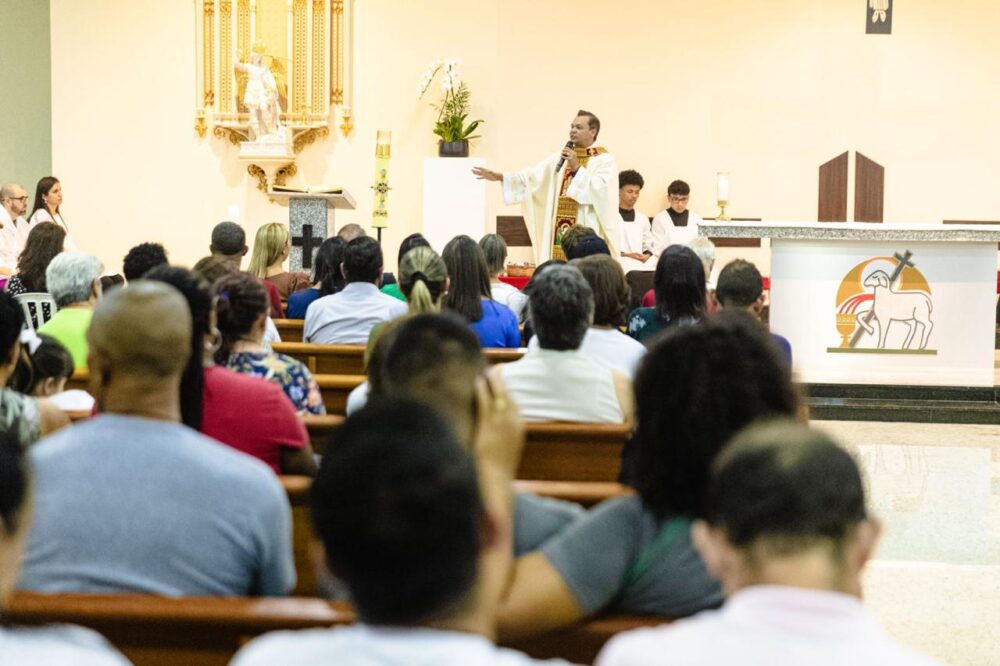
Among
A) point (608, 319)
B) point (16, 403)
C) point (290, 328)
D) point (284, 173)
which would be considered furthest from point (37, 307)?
point (284, 173)

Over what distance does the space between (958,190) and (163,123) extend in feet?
24.2

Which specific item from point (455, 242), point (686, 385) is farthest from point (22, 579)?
point (455, 242)

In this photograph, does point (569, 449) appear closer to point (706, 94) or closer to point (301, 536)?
point (301, 536)

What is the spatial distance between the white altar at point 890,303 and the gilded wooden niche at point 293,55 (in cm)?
557

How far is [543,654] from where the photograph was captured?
1885 millimetres

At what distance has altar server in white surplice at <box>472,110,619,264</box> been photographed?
9273mm

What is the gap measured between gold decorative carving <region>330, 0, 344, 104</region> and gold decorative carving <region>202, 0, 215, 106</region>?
3.67 ft

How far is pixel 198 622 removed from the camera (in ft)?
5.96

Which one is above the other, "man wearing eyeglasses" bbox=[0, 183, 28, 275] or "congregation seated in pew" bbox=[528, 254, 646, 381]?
"man wearing eyeglasses" bbox=[0, 183, 28, 275]

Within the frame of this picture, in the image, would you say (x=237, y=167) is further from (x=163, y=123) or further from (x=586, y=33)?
(x=586, y=33)

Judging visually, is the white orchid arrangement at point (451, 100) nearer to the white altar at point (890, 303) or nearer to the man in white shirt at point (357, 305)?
the white altar at point (890, 303)

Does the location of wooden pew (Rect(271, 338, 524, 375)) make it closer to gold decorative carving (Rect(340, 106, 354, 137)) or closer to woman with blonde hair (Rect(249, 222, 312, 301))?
woman with blonde hair (Rect(249, 222, 312, 301))

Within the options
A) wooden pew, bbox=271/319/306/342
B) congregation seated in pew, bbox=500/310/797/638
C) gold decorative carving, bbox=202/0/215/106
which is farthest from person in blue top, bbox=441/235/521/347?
gold decorative carving, bbox=202/0/215/106

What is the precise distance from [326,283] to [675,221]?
5544mm
